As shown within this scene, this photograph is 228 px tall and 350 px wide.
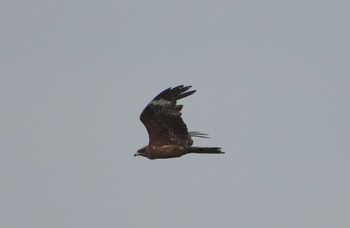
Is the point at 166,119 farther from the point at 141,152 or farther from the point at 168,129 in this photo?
the point at 141,152

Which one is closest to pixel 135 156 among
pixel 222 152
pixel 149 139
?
Result: pixel 149 139

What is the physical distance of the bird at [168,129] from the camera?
28953mm

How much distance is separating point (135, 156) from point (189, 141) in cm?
A: 173

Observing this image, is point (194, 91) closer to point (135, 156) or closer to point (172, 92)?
point (172, 92)

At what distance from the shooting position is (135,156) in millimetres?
30516

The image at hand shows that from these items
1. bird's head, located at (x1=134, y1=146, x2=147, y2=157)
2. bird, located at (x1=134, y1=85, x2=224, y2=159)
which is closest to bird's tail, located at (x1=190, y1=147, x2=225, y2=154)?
bird, located at (x1=134, y1=85, x2=224, y2=159)

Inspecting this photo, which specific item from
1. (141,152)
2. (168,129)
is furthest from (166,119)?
(141,152)

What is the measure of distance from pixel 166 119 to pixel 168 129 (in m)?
0.38

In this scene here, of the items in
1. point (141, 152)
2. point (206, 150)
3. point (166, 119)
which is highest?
point (166, 119)

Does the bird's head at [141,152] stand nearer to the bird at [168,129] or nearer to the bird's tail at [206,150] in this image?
the bird at [168,129]

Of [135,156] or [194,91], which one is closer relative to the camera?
[194,91]

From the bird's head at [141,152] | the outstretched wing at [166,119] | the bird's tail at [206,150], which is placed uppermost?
the outstretched wing at [166,119]

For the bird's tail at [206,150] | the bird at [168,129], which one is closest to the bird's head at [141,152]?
the bird at [168,129]

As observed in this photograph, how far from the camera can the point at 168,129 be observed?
29531mm
